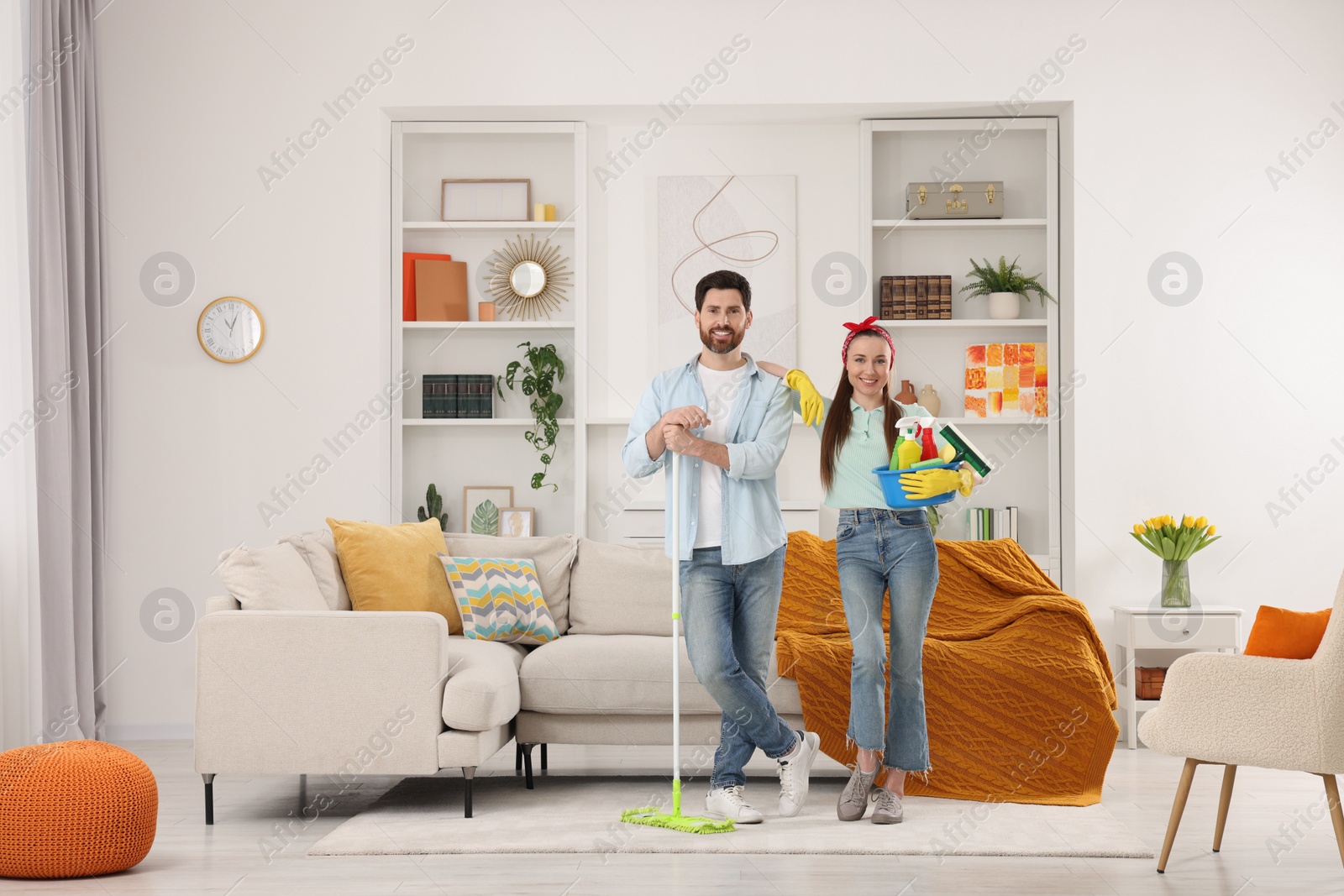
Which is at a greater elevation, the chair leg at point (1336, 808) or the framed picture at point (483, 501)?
the framed picture at point (483, 501)

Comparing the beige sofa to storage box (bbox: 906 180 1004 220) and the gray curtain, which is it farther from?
storage box (bbox: 906 180 1004 220)

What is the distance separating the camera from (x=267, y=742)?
10.5 ft

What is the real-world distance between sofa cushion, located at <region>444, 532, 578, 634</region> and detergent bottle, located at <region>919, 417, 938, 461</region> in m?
A: 1.66

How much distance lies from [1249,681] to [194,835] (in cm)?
279

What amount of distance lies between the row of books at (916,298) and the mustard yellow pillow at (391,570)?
7.74 ft

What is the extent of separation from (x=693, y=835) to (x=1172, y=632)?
2.51m

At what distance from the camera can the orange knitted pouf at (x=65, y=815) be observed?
2.67 m

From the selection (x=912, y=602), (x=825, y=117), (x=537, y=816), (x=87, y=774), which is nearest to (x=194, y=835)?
(x=87, y=774)

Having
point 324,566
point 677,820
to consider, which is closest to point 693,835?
point 677,820

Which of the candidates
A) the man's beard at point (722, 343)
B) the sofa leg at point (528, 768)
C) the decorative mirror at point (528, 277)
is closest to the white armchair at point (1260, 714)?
the man's beard at point (722, 343)

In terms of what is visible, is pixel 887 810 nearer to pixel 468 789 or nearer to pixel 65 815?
pixel 468 789

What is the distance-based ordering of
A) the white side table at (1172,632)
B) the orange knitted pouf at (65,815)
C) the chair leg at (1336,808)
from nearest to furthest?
the chair leg at (1336,808), the orange knitted pouf at (65,815), the white side table at (1172,632)

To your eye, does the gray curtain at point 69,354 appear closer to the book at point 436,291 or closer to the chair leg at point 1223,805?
the book at point 436,291

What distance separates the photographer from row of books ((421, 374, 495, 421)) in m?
5.09
